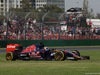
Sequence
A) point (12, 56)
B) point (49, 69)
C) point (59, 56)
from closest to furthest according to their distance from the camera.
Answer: point (49, 69) < point (59, 56) < point (12, 56)

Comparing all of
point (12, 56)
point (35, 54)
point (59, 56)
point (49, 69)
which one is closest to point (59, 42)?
point (35, 54)

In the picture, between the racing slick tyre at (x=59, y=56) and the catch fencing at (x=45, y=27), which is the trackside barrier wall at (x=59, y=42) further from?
the racing slick tyre at (x=59, y=56)

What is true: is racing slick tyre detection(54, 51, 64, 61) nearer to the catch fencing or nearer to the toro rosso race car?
the toro rosso race car

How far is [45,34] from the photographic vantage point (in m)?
34.8

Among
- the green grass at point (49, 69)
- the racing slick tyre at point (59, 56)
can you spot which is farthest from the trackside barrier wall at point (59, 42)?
the green grass at point (49, 69)

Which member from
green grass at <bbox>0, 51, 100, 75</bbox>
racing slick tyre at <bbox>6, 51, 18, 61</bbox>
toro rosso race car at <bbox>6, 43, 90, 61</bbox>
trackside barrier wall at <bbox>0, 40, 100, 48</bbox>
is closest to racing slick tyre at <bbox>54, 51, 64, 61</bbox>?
toro rosso race car at <bbox>6, 43, 90, 61</bbox>

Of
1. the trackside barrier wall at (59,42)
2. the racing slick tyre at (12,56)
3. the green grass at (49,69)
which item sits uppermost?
the green grass at (49,69)

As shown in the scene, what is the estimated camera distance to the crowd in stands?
33.7m

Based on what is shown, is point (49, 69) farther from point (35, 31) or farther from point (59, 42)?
point (59, 42)

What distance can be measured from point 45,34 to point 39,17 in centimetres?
211

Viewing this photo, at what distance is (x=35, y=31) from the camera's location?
3434 cm

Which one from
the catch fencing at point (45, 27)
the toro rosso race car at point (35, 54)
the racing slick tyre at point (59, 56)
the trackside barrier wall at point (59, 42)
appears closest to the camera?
the racing slick tyre at point (59, 56)

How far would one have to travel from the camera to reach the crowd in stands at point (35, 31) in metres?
33.7

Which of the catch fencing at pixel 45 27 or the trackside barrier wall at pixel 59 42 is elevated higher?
the catch fencing at pixel 45 27
